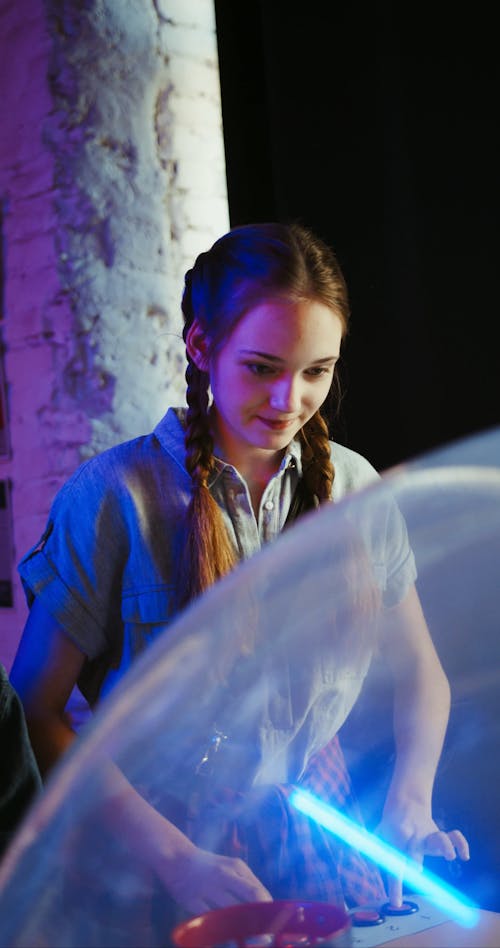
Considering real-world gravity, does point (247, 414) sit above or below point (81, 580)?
above

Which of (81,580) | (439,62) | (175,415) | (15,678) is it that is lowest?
(15,678)

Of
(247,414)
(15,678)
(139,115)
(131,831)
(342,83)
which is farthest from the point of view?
(139,115)

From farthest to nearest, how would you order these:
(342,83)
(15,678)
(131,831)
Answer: (342,83)
(15,678)
(131,831)

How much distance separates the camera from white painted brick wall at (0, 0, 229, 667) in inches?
77.1

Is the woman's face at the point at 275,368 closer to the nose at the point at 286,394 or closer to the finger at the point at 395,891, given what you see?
the nose at the point at 286,394

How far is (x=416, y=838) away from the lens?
459 millimetres

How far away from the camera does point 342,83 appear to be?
6.05 feet

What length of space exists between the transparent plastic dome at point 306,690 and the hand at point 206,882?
1 centimetres

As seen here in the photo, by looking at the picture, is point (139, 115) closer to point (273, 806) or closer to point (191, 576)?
point (191, 576)

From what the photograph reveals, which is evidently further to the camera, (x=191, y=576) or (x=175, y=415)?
(x=175, y=415)

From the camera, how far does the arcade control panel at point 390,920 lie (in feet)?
1.46

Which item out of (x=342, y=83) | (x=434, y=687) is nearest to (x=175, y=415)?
(x=434, y=687)

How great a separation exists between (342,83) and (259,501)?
3.46 feet

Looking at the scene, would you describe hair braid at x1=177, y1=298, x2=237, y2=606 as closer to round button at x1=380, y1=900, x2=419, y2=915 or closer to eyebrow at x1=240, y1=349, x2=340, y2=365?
eyebrow at x1=240, y1=349, x2=340, y2=365
